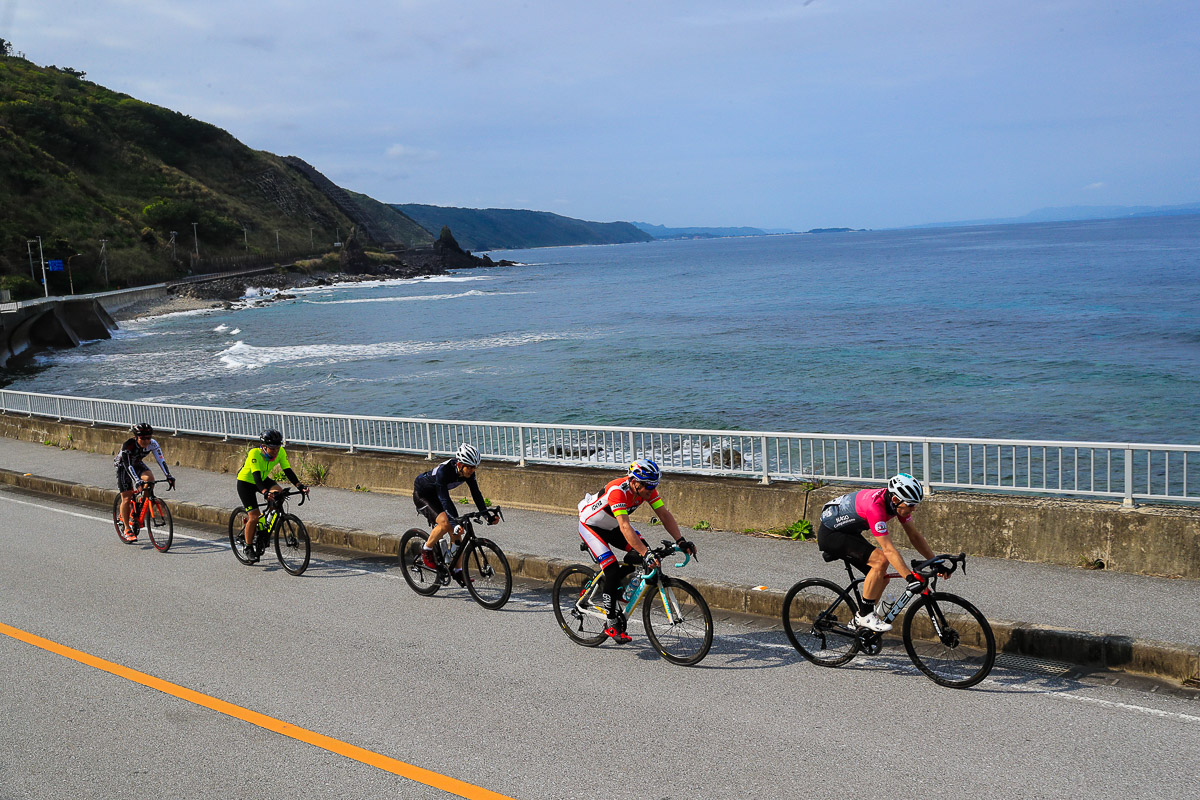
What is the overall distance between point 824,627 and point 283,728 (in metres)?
3.84

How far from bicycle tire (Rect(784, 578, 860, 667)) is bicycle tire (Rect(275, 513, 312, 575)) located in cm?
537

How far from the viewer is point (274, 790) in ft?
16.6

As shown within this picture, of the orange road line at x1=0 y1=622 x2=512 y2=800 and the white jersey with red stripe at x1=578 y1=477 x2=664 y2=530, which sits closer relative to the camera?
the orange road line at x1=0 y1=622 x2=512 y2=800

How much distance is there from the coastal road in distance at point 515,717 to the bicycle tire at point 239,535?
186cm

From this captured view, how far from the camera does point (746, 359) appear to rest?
151ft

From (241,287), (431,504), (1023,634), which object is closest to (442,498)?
(431,504)

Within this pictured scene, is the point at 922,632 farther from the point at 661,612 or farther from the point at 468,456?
the point at 468,456

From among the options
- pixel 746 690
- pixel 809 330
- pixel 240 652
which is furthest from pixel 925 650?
pixel 809 330

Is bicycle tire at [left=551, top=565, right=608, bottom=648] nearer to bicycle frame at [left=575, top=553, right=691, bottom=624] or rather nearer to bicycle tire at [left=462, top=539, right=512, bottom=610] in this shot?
bicycle frame at [left=575, top=553, right=691, bottom=624]

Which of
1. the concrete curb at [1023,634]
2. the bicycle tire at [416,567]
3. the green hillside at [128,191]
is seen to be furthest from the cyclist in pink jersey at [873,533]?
the green hillside at [128,191]

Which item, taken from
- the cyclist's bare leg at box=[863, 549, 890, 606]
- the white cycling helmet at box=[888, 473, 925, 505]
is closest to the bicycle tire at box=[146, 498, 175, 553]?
the cyclist's bare leg at box=[863, 549, 890, 606]

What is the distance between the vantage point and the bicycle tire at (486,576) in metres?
8.43

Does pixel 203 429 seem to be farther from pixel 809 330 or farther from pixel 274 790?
pixel 809 330

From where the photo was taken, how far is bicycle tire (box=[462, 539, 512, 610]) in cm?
843
